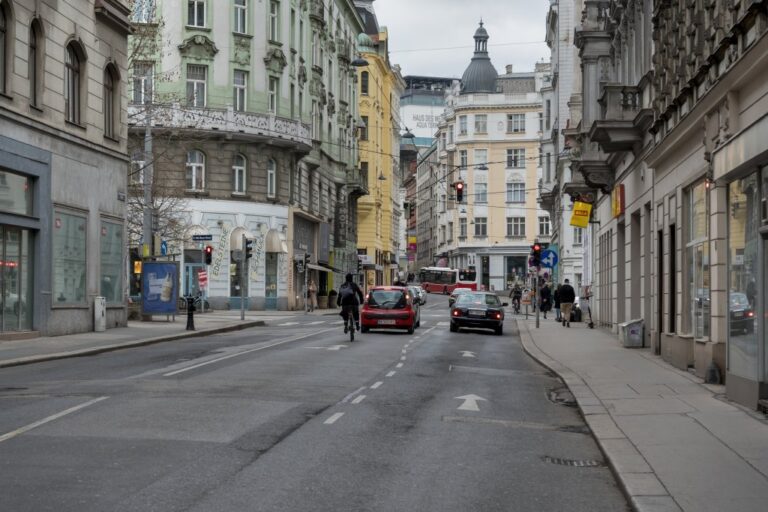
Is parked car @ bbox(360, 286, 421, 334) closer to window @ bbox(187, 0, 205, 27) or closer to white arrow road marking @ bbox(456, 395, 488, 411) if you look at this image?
white arrow road marking @ bbox(456, 395, 488, 411)

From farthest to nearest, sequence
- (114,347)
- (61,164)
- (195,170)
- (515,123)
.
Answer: (515,123) < (195,170) < (61,164) < (114,347)

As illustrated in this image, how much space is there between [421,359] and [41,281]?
10.3 metres

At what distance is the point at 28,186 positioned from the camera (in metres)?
28.3

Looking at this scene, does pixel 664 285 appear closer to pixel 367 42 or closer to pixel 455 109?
pixel 367 42

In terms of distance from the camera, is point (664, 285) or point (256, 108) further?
point (256, 108)

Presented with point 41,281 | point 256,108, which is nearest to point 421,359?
point 41,281

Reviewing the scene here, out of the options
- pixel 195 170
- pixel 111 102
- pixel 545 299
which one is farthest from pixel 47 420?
pixel 545 299

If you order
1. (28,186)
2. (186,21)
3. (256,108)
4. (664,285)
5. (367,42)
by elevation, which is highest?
(367,42)

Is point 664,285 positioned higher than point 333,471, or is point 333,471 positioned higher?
point 664,285

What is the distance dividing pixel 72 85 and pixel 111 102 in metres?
3.02

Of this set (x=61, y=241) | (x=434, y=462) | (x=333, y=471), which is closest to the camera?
(x=333, y=471)

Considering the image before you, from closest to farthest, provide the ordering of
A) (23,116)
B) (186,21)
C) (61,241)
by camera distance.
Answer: (23,116) → (61,241) → (186,21)

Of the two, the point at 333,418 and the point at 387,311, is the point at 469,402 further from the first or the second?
the point at 387,311

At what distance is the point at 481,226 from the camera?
125000mm
